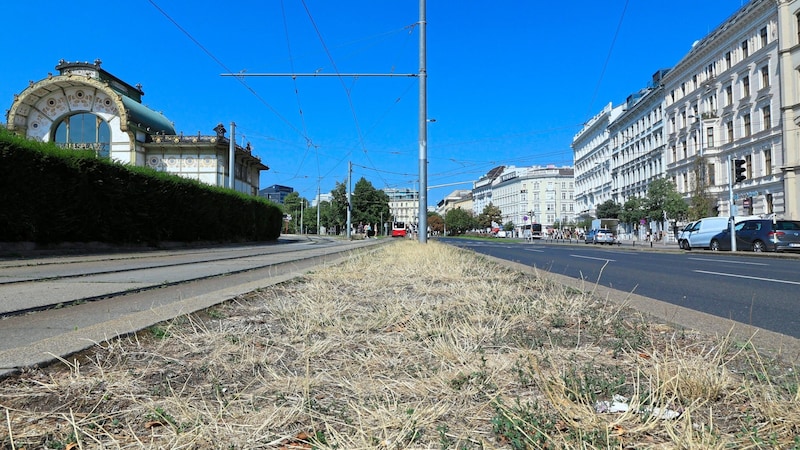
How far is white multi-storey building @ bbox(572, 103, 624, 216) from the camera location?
7838cm

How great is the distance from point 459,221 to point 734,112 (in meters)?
92.1

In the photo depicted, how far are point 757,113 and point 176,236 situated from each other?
44211 mm

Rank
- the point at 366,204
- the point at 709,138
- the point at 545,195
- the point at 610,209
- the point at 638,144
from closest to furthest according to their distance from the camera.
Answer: the point at 709,138, the point at 638,144, the point at 610,209, the point at 366,204, the point at 545,195

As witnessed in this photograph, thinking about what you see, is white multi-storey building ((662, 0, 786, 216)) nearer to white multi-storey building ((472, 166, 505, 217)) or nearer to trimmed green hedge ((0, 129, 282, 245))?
trimmed green hedge ((0, 129, 282, 245))

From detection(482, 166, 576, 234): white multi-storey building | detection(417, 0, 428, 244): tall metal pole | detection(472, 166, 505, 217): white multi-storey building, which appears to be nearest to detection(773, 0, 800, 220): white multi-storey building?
detection(417, 0, 428, 244): tall metal pole

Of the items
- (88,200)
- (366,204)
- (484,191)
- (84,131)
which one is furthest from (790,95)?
(484,191)

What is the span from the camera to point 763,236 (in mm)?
21062

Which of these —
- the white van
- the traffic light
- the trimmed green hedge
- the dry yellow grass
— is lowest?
the dry yellow grass

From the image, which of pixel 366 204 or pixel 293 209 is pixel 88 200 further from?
pixel 293 209

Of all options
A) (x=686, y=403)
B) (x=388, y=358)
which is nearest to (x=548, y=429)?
(x=686, y=403)

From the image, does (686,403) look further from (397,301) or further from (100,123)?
(100,123)

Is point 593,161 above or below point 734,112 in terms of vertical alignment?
above

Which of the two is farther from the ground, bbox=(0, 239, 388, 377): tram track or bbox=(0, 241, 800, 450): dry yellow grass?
bbox=(0, 239, 388, 377): tram track

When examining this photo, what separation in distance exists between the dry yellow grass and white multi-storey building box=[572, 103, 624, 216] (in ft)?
257
